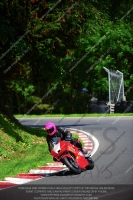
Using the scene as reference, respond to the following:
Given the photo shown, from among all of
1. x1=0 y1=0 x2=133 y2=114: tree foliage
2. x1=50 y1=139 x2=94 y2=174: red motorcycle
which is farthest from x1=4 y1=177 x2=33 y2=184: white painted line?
x1=0 y1=0 x2=133 y2=114: tree foliage

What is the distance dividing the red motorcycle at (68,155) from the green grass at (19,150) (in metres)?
1.28

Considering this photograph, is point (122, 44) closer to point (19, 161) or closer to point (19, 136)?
point (19, 136)

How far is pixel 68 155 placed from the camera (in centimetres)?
1156

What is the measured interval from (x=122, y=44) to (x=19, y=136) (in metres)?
34.9

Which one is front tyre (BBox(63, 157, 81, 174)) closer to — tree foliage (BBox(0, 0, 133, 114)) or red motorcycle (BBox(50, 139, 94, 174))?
red motorcycle (BBox(50, 139, 94, 174))

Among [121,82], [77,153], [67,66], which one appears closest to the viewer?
[77,153]

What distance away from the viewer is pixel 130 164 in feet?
43.7

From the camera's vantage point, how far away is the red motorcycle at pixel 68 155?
11.6m

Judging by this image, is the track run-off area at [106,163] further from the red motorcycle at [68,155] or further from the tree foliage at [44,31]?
the tree foliage at [44,31]

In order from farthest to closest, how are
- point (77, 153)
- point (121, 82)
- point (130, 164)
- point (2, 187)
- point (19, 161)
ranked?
point (121, 82) → point (19, 161) → point (130, 164) → point (77, 153) → point (2, 187)

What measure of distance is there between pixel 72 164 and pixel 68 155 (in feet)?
0.78

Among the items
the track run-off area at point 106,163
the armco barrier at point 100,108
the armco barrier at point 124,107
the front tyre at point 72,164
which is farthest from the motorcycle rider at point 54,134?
the armco barrier at point 100,108

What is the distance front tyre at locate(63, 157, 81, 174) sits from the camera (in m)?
11.5

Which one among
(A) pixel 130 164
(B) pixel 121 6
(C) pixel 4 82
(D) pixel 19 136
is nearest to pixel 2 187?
(A) pixel 130 164
